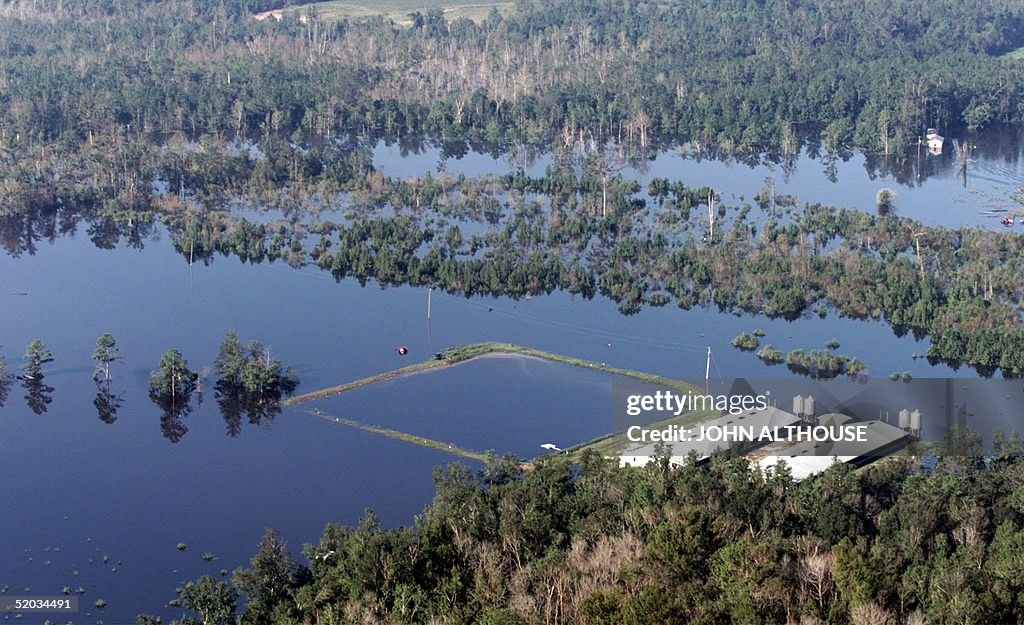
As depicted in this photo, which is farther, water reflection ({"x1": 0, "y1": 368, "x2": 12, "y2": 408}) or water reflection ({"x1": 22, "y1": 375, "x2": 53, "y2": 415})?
water reflection ({"x1": 0, "y1": 368, "x2": 12, "y2": 408})

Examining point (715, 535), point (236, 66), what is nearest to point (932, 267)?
point (715, 535)

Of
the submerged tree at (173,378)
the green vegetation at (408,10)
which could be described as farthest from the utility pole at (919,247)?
the green vegetation at (408,10)

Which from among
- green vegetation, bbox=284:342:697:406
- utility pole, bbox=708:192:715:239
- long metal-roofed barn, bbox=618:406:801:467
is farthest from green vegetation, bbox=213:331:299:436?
utility pole, bbox=708:192:715:239

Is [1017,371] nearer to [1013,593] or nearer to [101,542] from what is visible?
[1013,593]

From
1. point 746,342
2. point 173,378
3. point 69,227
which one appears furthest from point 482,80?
point 173,378

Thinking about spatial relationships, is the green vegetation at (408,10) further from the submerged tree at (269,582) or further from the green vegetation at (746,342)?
the submerged tree at (269,582)

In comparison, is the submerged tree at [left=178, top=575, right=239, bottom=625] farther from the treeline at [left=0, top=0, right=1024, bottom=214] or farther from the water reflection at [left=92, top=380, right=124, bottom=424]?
the treeline at [left=0, top=0, right=1024, bottom=214]
